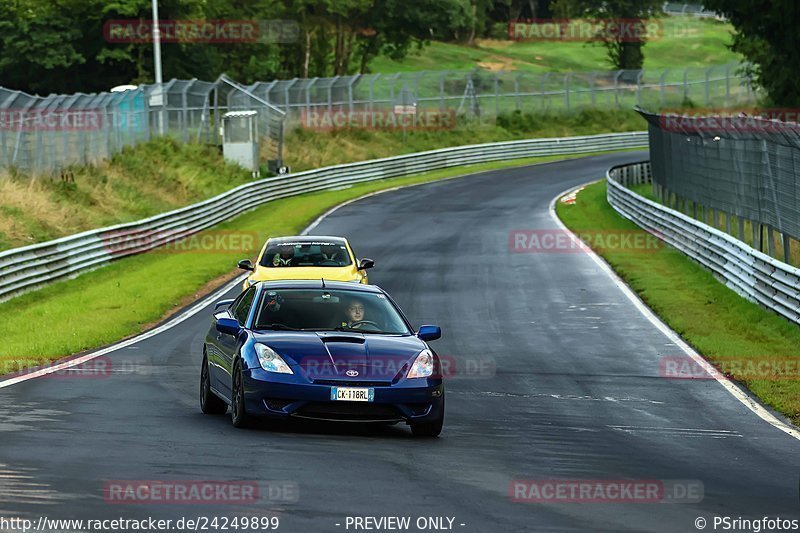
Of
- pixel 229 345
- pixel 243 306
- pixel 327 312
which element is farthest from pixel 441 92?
pixel 229 345

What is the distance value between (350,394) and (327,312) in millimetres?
1608

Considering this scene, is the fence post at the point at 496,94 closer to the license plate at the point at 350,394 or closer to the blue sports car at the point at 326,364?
the blue sports car at the point at 326,364

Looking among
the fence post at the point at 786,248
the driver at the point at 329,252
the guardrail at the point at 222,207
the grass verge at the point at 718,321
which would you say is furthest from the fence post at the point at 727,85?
the driver at the point at 329,252

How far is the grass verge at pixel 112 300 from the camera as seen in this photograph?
21000 mm

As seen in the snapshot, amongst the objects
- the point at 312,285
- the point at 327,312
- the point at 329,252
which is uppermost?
the point at 312,285

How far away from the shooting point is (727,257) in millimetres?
26391

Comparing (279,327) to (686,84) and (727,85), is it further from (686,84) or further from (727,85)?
(727,85)

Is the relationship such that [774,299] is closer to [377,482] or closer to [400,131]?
[377,482]

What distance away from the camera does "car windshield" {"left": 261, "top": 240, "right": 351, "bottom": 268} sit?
73.4ft

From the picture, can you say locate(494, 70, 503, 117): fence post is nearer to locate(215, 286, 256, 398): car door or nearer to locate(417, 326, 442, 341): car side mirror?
locate(215, 286, 256, 398): car door

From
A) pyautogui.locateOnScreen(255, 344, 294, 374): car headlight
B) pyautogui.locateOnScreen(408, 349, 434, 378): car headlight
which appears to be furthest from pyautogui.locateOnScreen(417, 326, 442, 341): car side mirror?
pyautogui.locateOnScreen(255, 344, 294, 374): car headlight

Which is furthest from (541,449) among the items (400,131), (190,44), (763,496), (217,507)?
(190,44)

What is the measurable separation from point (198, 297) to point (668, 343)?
10.9 metres

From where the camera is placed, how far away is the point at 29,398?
569 inches
